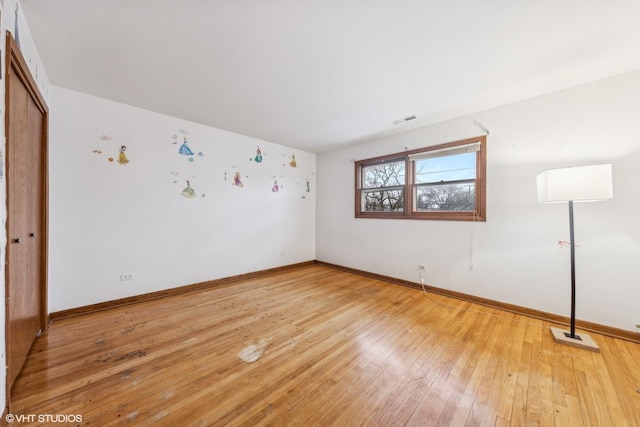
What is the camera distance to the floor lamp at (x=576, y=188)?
189 cm

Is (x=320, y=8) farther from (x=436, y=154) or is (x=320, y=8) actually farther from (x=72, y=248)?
(x=72, y=248)

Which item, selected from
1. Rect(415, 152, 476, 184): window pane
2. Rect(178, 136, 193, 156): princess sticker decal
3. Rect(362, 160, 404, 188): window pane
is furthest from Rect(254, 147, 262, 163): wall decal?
Rect(415, 152, 476, 184): window pane

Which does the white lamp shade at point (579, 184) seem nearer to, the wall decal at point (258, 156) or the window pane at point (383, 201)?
the window pane at point (383, 201)

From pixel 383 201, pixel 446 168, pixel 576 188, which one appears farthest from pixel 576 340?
pixel 383 201

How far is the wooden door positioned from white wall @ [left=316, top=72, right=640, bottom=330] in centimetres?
421

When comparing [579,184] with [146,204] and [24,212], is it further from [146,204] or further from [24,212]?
[146,204]

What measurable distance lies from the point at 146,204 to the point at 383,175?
383cm

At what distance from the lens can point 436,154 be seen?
3545 mm

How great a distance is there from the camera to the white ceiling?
1566mm

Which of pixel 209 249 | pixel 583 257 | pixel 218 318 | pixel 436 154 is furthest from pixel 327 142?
pixel 583 257

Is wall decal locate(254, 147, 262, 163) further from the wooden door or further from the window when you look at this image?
the wooden door

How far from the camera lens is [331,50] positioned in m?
1.95

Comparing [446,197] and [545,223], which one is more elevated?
[446,197]

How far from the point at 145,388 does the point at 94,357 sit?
0.76 m
